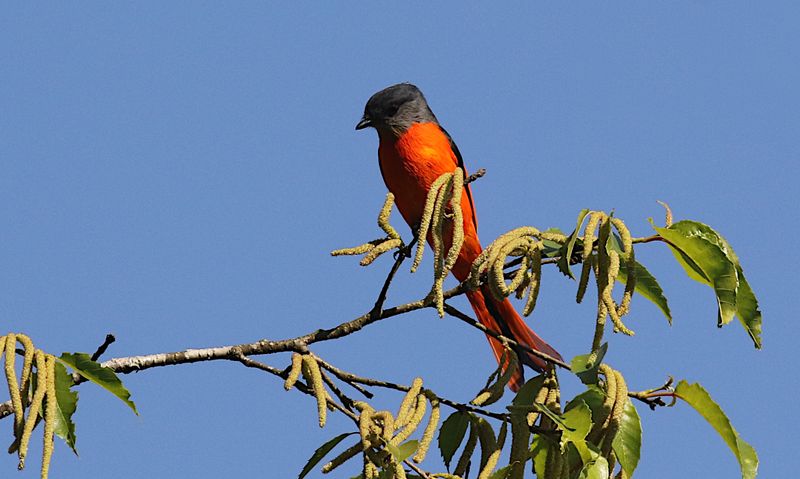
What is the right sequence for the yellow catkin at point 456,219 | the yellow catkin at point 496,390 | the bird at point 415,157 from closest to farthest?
the yellow catkin at point 456,219
the yellow catkin at point 496,390
the bird at point 415,157

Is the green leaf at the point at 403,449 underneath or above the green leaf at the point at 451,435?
underneath

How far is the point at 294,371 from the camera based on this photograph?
3.21m

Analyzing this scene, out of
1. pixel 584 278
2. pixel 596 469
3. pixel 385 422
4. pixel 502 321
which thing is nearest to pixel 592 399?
pixel 596 469

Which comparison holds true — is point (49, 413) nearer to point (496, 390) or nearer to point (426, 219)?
point (426, 219)

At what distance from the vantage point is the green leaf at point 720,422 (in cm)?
307

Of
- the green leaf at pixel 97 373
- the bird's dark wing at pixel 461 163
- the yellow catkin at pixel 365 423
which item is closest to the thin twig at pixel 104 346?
the green leaf at pixel 97 373

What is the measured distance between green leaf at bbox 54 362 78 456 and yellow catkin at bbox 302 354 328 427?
638 mm

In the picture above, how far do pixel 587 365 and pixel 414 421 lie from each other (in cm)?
49

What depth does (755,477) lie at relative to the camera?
10.1ft

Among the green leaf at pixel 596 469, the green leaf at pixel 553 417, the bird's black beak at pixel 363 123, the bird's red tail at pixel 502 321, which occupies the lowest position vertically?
the green leaf at pixel 596 469

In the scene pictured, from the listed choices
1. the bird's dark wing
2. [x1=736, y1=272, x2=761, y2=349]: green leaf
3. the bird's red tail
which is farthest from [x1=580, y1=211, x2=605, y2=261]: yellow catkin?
the bird's dark wing

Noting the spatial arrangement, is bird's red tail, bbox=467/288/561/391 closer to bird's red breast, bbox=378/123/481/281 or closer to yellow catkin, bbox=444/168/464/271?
bird's red breast, bbox=378/123/481/281

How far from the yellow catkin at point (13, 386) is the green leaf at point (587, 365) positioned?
1.43 m

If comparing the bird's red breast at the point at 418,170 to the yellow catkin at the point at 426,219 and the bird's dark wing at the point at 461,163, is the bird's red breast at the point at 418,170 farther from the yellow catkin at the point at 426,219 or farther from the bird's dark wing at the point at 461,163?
the yellow catkin at the point at 426,219
